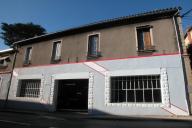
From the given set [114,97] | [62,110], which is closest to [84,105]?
[62,110]

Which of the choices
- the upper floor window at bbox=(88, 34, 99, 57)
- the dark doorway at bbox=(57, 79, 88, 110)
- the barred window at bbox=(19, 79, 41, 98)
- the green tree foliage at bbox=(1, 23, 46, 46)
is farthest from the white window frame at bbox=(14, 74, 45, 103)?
the green tree foliage at bbox=(1, 23, 46, 46)

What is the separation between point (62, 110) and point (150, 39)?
8.47 m

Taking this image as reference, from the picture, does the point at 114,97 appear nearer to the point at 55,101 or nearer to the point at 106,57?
the point at 106,57

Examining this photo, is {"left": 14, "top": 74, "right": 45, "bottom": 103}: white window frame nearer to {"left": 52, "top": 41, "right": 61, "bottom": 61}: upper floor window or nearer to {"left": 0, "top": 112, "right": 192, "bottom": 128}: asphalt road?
{"left": 52, "top": 41, "right": 61, "bottom": 61}: upper floor window

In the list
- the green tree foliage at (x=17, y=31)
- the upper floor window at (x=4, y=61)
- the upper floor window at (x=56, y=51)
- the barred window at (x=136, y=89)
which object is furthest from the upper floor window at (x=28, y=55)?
the green tree foliage at (x=17, y=31)

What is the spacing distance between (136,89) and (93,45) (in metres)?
4.73

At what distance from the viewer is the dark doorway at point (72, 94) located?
14.3 metres

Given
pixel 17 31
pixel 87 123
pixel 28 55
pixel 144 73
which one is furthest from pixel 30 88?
pixel 17 31

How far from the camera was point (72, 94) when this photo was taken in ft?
48.9

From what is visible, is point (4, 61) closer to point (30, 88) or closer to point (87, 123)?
point (30, 88)

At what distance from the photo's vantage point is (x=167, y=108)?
10156mm

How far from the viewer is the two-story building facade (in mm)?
10695

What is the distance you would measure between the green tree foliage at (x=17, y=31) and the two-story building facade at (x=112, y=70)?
18.6m

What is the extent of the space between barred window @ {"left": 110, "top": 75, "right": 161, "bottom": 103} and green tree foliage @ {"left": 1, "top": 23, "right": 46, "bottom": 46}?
25888 millimetres
